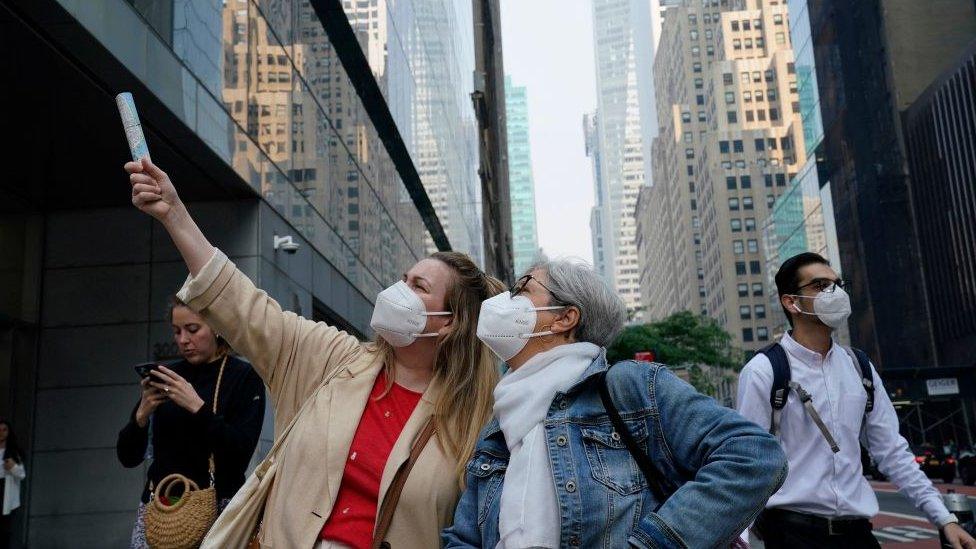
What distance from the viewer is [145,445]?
434 cm

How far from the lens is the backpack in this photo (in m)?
3.92

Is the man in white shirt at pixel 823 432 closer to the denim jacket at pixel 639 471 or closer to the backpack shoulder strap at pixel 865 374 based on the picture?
the backpack shoulder strap at pixel 865 374

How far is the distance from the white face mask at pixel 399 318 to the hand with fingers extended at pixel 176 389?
964mm

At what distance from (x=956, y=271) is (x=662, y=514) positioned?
48791 millimetres

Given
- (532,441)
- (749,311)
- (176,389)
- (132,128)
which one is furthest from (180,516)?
(749,311)

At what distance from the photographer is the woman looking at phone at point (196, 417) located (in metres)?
3.96

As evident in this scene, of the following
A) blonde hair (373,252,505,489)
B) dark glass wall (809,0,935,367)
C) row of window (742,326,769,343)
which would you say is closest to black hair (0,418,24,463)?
blonde hair (373,252,505,489)

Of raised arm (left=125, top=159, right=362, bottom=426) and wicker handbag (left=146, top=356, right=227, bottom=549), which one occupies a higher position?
raised arm (left=125, top=159, right=362, bottom=426)

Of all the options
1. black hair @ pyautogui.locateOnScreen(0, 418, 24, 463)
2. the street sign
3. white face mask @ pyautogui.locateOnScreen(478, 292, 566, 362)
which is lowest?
the street sign

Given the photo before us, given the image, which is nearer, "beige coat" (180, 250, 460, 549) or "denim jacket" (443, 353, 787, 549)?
"denim jacket" (443, 353, 787, 549)

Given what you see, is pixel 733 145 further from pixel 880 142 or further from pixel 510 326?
pixel 510 326

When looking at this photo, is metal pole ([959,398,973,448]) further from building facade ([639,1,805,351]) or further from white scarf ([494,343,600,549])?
building facade ([639,1,805,351])

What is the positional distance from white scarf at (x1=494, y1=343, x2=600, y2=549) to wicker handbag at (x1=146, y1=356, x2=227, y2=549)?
1744 mm

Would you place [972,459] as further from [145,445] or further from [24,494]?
[145,445]
